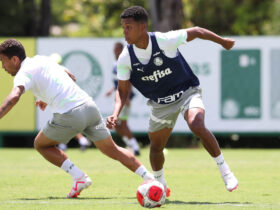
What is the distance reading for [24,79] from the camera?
852cm

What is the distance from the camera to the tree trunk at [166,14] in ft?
69.2

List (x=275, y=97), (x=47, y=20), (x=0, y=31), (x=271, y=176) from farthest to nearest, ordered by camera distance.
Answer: (x=0, y=31), (x=47, y=20), (x=275, y=97), (x=271, y=176)

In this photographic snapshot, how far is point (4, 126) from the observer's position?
20.0 meters

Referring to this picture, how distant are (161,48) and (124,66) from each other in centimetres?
49

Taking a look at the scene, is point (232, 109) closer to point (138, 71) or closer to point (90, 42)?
point (90, 42)

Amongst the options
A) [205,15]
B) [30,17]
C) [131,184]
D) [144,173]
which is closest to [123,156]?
[144,173]

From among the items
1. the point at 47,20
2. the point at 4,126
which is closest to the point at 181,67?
the point at 4,126

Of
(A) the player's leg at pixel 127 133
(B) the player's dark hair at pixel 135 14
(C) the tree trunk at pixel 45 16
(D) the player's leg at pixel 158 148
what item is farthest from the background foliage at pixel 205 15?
(B) the player's dark hair at pixel 135 14

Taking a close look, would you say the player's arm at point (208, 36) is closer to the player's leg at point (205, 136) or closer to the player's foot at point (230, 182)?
the player's leg at point (205, 136)

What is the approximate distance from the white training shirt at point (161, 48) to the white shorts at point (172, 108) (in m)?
0.53

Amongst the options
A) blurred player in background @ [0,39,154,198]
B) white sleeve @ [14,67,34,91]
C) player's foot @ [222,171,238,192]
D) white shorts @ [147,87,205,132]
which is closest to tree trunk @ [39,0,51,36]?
blurred player in background @ [0,39,154,198]

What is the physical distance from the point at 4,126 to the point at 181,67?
11788 mm

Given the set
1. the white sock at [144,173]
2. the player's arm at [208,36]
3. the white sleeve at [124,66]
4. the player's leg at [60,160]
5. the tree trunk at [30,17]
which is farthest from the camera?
the tree trunk at [30,17]

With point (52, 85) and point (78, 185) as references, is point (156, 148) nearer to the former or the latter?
point (78, 185)
